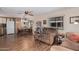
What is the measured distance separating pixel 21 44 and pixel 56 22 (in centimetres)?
94

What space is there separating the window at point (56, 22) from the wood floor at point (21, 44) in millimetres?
496

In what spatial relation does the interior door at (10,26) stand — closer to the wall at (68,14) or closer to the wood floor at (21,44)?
the wood floor at (21,44)

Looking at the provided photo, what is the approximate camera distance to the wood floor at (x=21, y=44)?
249cm

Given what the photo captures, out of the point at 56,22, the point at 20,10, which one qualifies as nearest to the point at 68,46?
the point at 56,22

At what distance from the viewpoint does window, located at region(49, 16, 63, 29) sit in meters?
2.53

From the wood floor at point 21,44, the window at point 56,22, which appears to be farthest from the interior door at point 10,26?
the window at point 56,22

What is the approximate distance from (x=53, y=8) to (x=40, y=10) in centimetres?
29

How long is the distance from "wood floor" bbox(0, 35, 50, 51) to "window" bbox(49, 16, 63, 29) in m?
0.50

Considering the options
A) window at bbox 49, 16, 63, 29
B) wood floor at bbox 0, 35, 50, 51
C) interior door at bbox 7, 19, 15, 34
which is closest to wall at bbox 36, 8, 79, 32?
window at bbox 49, 16, 63, 29

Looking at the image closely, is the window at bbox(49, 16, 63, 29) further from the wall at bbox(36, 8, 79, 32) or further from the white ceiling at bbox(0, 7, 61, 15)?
the white ceiling at bbox(0, 7, 61, 15)

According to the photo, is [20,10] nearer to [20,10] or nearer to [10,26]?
[20,10]

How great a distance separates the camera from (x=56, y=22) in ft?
8.45
